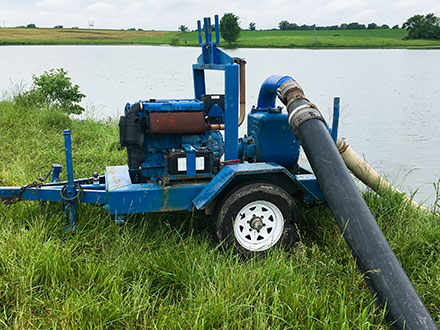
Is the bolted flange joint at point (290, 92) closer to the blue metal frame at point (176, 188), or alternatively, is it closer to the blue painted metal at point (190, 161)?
the blue metal frame at point (176, 188)

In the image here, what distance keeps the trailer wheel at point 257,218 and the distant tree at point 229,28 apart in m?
28.8

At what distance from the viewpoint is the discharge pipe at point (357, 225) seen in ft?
9.09

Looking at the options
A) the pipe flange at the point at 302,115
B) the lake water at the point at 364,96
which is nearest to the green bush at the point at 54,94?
the lake water at the point at 364,96

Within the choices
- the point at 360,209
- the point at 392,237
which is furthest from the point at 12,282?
the point at 392,237

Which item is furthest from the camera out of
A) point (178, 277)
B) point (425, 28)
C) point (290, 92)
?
point (425, 28)

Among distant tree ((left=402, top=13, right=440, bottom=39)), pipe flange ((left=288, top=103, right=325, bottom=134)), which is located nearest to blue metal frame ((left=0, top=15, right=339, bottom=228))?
pipe flange ((left=288, top=103, right=325, bottom=134))

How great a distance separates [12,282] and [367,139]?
25.0 feet

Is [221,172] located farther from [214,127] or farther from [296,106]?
[296,106]

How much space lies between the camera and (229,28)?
32.3 m

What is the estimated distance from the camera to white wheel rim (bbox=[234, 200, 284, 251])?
12.6 ft

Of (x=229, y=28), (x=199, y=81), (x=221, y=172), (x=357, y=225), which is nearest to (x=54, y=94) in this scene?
(x=199, y=81)

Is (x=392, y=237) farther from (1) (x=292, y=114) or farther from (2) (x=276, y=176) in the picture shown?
(1) (x=292, y=114)

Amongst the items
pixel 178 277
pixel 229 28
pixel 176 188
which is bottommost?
pixel 178 277

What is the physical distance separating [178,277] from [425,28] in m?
47.2
